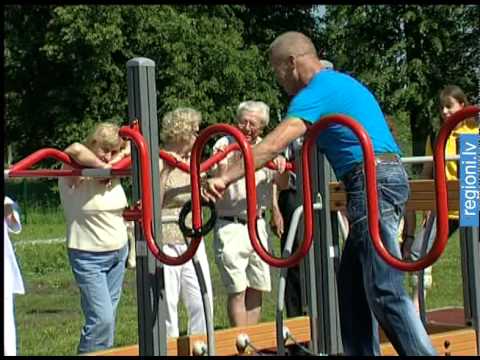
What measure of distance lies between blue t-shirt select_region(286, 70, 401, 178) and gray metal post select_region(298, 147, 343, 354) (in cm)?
135

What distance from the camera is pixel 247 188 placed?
4609 millimetres

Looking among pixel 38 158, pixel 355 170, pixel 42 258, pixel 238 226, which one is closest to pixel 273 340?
pixel 238 226

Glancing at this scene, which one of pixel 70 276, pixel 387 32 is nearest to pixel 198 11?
pixel 387 32

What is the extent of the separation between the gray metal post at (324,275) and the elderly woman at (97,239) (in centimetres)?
109

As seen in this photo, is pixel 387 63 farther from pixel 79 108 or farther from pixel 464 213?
pixel 464 213

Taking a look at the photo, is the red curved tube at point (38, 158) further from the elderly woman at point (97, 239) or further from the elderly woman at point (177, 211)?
the elderly woman at point (177, 211)

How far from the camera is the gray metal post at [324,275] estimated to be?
600 cm

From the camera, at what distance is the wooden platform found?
5508 mm

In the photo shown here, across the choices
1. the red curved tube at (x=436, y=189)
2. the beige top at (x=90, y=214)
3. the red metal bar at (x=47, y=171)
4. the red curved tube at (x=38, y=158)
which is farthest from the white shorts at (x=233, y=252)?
the red curved tube at (x=436, y=189)

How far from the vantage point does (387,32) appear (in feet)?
112

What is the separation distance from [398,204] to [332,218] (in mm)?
1439

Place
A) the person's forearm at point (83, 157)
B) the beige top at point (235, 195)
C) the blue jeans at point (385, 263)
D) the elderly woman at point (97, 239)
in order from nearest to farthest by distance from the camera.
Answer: the blue jeans at point (385, 263), the person's forearm at point (83, 157), the elderly woman at point (97, 239), the beige top at point (235, 195)

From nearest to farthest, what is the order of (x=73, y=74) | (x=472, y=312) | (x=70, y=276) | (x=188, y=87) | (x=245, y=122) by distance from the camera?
(x=472, y=312)
(x=245, y=122)
(x=70, y=276)
(x=188, y=87)
(x=73, y=74)

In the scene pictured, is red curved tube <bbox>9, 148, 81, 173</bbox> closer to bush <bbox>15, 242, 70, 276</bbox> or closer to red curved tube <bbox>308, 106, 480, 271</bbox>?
red curved tube <bbox>308, 106, 480, 271</bbox>
